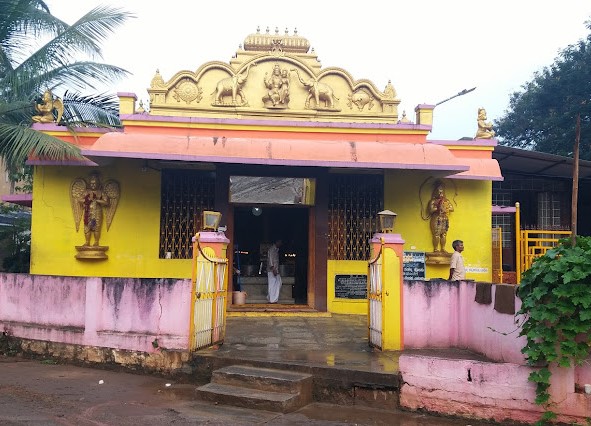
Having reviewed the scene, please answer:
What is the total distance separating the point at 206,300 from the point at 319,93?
5483 millimetres

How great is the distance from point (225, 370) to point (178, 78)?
21.6 ft

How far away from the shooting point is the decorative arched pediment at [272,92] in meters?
11.3

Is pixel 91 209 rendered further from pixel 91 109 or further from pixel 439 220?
pixel 439 220

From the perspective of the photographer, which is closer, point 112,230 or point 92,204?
point 92,204

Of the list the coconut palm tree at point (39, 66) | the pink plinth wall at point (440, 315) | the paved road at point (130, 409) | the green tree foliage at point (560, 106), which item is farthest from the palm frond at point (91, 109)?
the green tree foliage at point (560, 106)

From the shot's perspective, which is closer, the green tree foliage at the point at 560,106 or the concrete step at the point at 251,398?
the concrete step at the point at 251,398

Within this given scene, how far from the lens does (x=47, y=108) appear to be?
1095 cm

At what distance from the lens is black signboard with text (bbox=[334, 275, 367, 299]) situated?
11.3 meters

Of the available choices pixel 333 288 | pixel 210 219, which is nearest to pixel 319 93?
pixel 333 288

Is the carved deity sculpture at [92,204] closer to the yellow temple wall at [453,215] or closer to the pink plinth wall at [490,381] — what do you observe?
the yellow temple wall at [453,215]

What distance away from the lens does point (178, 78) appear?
37.0 ft

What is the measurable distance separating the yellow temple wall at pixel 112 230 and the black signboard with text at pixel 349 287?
2950 mm

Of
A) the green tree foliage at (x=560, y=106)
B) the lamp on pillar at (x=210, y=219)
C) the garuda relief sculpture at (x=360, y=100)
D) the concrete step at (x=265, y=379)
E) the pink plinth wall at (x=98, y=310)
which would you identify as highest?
the green tree foliage at (x=560, y=106)

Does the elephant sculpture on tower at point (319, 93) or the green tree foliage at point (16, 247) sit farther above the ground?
the elephant sculpture on tower at point (319, 93)
